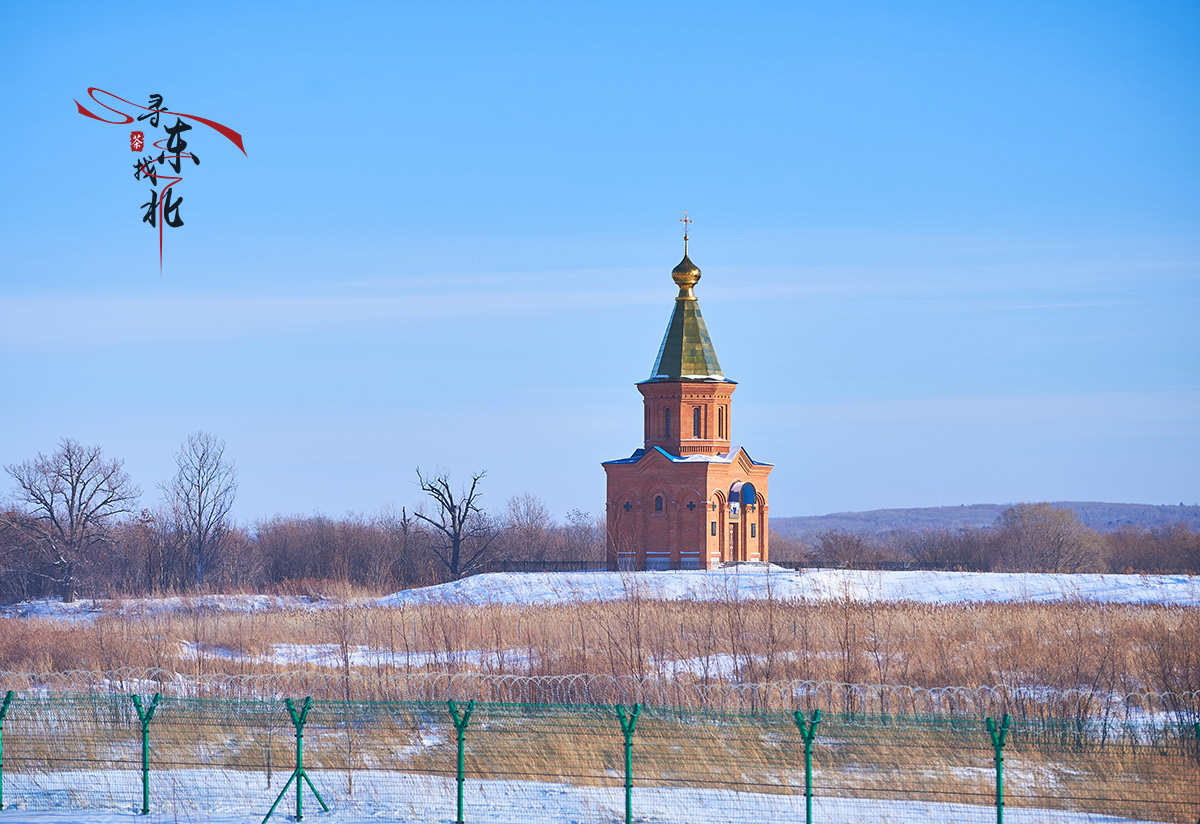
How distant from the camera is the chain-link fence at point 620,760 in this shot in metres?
12.1

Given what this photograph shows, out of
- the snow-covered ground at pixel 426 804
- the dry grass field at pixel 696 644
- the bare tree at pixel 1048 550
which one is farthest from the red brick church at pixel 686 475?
the snow-covered ground at pixel 426 804

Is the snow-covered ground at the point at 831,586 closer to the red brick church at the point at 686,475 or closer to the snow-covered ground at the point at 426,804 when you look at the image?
the red brick church at the point at 686,475

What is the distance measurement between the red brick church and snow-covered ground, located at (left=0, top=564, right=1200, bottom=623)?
3.17 metres

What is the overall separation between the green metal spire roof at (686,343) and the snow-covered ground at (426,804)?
29.6 metres

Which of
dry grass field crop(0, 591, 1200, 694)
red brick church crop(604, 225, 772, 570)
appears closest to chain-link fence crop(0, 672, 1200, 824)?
dry grass field crop(0, 591, 1200, 694)

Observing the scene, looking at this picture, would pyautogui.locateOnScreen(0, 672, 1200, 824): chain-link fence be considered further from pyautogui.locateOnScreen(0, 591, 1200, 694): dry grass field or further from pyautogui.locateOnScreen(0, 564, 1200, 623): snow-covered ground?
pyautogui.locateOnScreen(0, 564, 1200, 623): snow-covered ground

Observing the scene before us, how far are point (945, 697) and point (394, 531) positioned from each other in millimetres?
50069

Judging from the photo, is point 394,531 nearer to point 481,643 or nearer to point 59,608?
point 59,608

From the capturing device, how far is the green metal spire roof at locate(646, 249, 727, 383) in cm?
4225

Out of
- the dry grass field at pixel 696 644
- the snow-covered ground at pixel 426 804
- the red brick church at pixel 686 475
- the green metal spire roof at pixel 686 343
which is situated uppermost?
the green metal spire roof at pixel 686 343

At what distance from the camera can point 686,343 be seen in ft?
139

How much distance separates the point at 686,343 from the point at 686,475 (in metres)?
4.59

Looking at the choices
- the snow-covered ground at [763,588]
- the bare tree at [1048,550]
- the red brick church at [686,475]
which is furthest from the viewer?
the bare tree at [1048,550]

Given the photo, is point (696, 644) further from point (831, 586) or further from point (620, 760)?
Result: point (831, 586)
